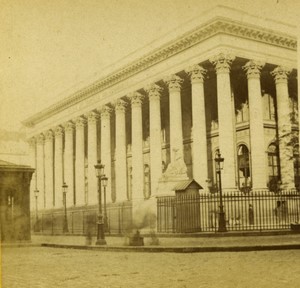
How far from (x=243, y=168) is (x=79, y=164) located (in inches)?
595

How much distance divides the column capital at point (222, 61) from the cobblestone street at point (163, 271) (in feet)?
52.1

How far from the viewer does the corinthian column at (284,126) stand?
97.2 ft

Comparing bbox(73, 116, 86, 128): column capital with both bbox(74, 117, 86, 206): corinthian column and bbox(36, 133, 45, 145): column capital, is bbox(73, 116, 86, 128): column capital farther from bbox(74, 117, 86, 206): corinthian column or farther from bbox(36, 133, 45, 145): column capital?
bbox(36, 133, 45, 145): column capital

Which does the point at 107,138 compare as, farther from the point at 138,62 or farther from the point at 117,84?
the point at 138,62

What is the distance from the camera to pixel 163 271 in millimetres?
10875

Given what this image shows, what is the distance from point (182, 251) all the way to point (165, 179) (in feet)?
25.0

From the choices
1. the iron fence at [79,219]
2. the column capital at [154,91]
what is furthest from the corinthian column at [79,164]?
the column capital at [154,91]

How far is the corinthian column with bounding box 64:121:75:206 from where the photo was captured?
4622 centimetres

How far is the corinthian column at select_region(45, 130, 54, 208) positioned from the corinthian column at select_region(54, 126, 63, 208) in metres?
0.67

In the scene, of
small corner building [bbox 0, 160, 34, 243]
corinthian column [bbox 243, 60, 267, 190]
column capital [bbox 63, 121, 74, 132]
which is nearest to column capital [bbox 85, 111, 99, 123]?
column capital [bbox 63, 121, 74, 132]

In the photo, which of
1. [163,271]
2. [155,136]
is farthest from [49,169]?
[163,271]

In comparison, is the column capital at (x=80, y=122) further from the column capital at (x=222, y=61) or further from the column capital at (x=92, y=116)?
the column capital at (x=222, y=61)

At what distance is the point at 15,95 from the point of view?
465 inches

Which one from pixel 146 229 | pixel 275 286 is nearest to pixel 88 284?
pixel 275 286
